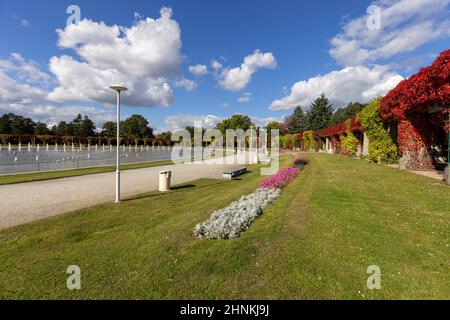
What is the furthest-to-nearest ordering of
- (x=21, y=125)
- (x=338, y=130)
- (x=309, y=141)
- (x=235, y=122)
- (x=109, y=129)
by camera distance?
1. (x=109, y=129)
2. (x=235, y=122)
3. (x=21, y=125)
4. (x=309, y=141)
5. (x=338, y=130)

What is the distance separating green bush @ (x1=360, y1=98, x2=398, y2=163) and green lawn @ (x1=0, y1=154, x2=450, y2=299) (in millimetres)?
9355

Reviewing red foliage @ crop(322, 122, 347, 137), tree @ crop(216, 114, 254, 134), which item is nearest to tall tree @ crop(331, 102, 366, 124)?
tree @ crop(216, 114, 254, 134)

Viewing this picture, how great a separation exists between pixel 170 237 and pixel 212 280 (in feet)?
6.12

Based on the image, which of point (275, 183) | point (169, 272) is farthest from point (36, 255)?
point (275, 183)

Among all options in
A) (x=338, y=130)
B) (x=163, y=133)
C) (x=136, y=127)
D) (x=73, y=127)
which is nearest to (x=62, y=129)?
(x=73, y=127)

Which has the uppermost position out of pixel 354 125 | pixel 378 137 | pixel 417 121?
pixel 354 125

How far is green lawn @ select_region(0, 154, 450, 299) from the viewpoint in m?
3.06

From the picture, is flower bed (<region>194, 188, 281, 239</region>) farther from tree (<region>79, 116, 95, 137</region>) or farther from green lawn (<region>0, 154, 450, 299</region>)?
tree (<region>79, 116, 95, 137</region>)

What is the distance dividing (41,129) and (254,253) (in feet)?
335

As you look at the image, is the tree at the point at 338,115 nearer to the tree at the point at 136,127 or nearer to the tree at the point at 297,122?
the tree at the point at 297,122

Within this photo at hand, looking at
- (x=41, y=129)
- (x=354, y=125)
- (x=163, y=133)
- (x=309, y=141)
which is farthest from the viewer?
(x=163, y=133)

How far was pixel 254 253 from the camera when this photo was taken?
3.90 m

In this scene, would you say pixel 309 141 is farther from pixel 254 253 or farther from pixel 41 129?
pixel 41 129
